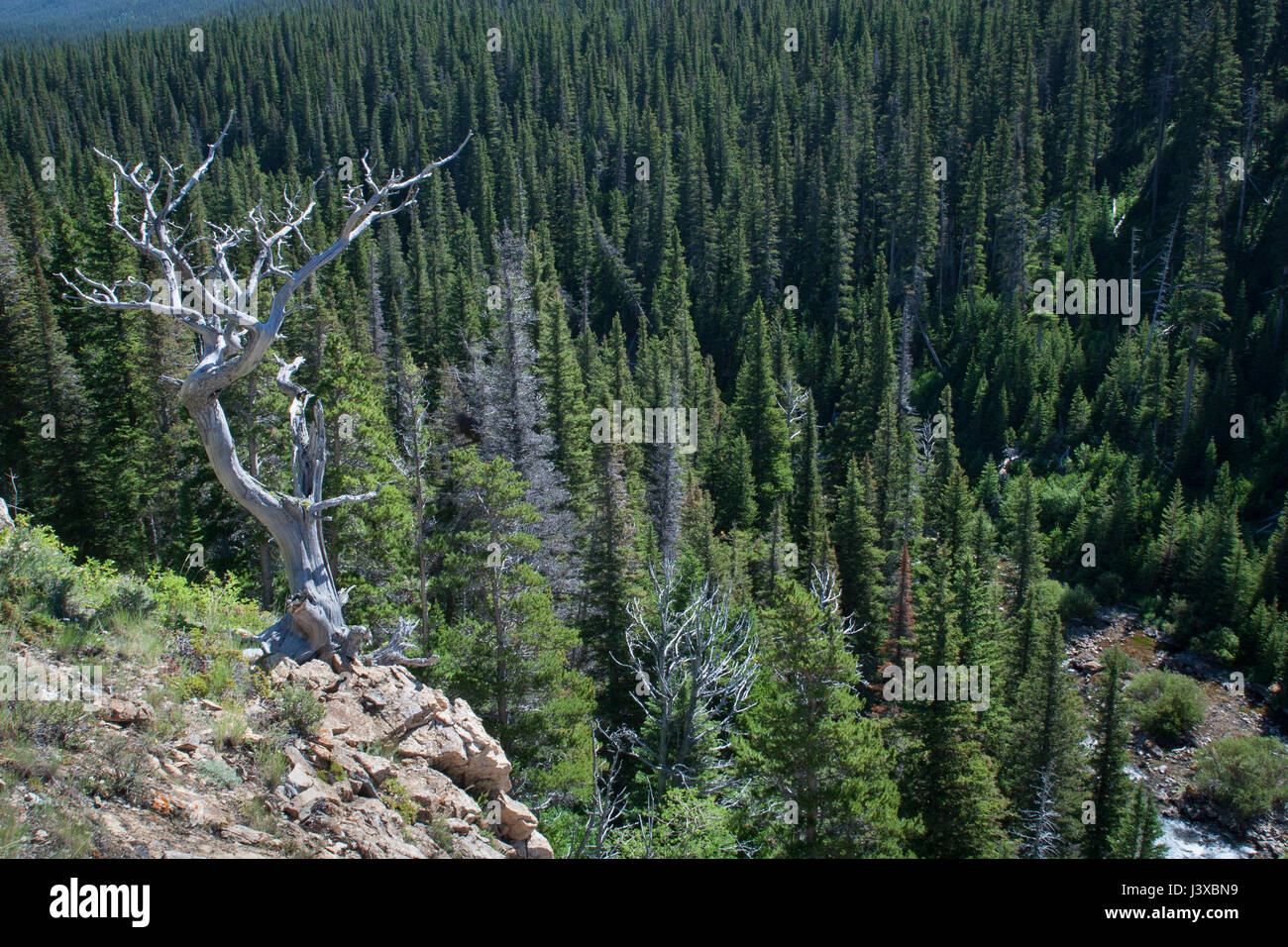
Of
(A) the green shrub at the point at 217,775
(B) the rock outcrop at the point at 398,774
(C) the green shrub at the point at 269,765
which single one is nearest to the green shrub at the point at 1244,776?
(B) the rock outcrop at the point at 398,774

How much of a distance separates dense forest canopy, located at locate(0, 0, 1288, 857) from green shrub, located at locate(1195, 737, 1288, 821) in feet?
25.2

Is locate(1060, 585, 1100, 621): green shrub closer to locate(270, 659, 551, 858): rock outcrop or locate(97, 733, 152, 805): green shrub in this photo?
locate(270, 659, 551, 858): rock outcrop

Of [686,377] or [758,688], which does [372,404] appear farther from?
[686,377]

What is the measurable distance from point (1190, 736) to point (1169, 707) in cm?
137

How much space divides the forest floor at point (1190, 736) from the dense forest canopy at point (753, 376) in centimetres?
163

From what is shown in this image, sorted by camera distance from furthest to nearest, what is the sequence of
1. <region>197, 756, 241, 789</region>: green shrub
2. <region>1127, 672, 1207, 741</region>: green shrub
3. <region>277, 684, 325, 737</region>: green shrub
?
<region>1127, 672, 1207, 741</region>: green shrub → <region>277, 684, 325, 737</region>: green shrub → <region>197, 756, 241, 789</region>: green shrub

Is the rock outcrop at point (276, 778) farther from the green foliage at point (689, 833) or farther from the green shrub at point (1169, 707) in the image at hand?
the green shrub at point (1169, 707)

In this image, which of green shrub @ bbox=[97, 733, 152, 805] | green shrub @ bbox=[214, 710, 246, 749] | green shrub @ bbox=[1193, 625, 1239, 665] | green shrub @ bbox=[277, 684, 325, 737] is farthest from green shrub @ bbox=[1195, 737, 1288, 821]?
green shrub @ bbox=[97, 733, 152, 805]

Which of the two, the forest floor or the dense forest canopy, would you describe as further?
the forest floor

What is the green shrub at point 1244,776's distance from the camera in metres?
31.8

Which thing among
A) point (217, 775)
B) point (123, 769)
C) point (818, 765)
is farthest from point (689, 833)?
point (123, 769)

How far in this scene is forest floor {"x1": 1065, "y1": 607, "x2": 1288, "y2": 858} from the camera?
3119cm

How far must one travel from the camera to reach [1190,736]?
3669cm
